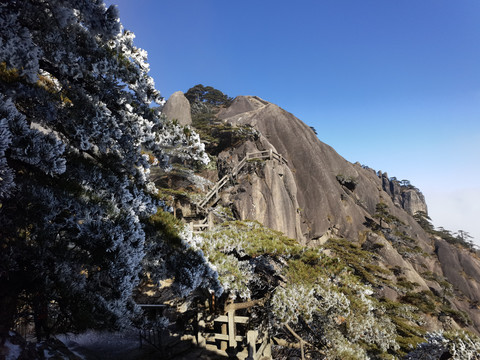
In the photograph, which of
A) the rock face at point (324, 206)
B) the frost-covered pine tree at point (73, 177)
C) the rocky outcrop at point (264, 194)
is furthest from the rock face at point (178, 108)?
the frost-covered pine tree at point (73, 177)

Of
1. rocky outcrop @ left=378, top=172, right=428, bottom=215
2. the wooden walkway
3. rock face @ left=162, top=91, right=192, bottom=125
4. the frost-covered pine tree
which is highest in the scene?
rock face @ left=162, top=91, right=192, bottom=125

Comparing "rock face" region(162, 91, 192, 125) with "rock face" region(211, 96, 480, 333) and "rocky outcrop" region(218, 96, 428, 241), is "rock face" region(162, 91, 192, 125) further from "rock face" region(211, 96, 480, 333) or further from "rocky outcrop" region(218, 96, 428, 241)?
"rock face" region(211, 96, 480, 333)

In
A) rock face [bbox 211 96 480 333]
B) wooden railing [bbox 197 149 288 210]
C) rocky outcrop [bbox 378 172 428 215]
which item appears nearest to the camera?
wooden railing [bbox 197 149 288 210]

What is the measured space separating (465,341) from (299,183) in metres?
20.4

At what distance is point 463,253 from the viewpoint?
33.7 meters

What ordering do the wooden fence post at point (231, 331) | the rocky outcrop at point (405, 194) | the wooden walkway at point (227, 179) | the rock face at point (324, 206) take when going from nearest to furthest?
the wooden fence post at point (231, 331)
the wooden walkway at point (227, 179)
the rock face at point (324, 206)
the rocky outcrop at point (405, 194)

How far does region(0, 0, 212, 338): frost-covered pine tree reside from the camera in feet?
8.81

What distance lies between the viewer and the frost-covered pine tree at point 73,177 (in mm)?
2686

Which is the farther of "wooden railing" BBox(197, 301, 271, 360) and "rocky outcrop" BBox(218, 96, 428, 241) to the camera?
"rocky outcrop" BBox(218, 96, 428, 241)

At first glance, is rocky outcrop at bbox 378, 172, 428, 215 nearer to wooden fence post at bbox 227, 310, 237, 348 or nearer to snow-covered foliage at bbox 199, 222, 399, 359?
snow-covered foliage at bbox 199, 222, 399, 359

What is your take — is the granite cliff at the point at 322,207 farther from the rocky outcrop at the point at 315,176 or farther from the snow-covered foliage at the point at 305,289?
the snow-covered foliage at the point at 305,289

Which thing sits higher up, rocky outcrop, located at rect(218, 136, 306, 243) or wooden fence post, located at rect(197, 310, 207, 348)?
rocky outcrop, located at rect(218, 136, 306, 243)

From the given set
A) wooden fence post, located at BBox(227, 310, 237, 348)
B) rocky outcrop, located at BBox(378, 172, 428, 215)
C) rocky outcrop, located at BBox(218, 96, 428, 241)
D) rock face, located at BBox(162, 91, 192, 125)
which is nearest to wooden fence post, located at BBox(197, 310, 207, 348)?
wooden fence post, located at BBox(227, 310, 237, 348)

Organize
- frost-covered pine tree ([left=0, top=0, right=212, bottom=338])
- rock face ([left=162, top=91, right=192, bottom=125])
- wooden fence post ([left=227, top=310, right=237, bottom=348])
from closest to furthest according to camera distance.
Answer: frost-covered pine tree ([left=0, top=0, right=212, bottom=338])
wooden fence post ([left=227, top=310, right=237, bottom=348])
rock face ([left=162, top=91, right=192, bottom=125])
